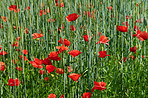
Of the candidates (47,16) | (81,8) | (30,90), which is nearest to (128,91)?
(30,90)

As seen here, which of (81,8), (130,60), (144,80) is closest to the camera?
(144,80)

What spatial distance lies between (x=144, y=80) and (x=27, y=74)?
2.03 ft

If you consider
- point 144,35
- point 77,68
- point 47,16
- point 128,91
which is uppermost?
point 47,16

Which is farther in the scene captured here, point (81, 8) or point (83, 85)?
point (81, 8)

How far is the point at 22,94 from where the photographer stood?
1076mm

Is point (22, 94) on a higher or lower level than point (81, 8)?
lower

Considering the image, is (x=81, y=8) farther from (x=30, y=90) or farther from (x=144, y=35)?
(x=30, y=90)

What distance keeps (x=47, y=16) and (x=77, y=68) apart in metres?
0.69

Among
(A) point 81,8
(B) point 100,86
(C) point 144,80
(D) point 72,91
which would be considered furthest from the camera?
(A) point 81,8

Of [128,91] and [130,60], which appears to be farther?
[130,60]

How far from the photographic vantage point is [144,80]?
115 centimetres

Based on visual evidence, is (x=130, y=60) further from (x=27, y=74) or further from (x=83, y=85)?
(x=27, y=74)

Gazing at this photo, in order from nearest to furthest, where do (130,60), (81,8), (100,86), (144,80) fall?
(100,86) → (144,80) → (130,60) → (81,8)

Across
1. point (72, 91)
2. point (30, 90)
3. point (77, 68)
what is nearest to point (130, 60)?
point (77, 68)
